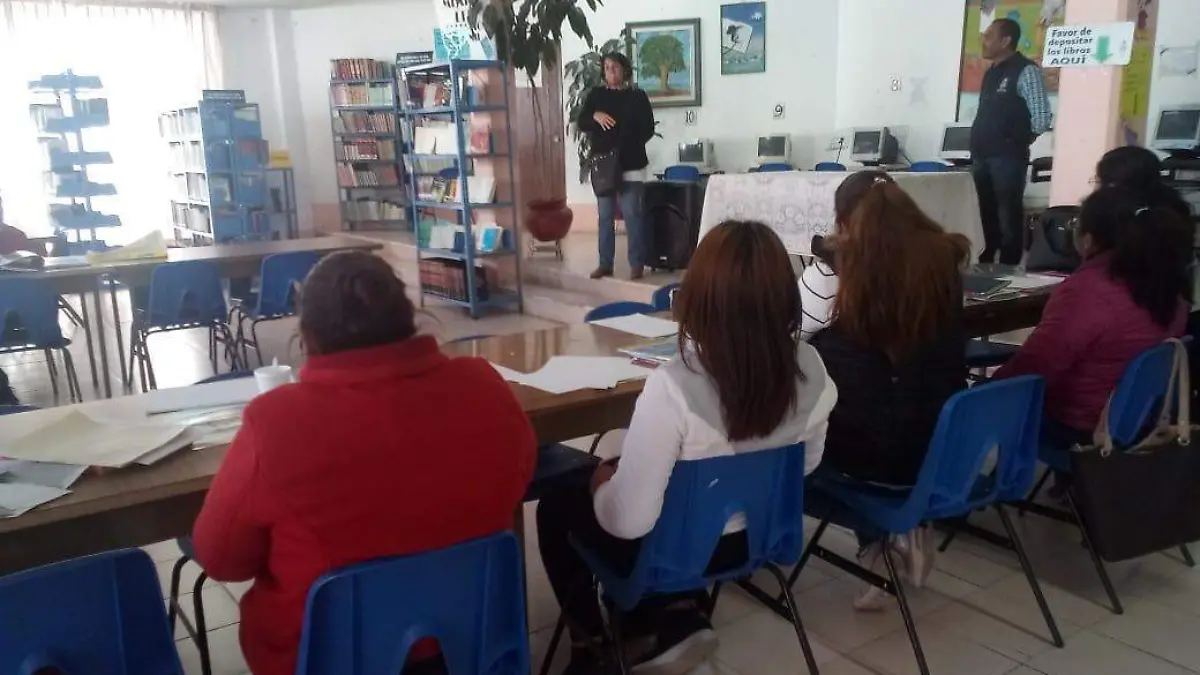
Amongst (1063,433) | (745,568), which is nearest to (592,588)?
(745,568)

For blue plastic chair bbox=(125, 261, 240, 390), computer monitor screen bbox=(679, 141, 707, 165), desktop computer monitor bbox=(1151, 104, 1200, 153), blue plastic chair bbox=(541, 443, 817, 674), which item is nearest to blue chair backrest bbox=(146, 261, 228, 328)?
blue plastic chair bbox=(125, 261, 240, 390)

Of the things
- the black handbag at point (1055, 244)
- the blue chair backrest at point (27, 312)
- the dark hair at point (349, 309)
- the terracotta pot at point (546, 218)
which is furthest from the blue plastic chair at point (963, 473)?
the terracotta pot at point (546, 218)

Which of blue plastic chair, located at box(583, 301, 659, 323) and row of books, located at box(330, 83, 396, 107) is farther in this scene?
row of books, located at box(330, 83, 396, 107)

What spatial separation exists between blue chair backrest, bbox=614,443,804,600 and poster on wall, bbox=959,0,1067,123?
6495 millimetres

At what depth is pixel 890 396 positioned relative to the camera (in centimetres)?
220

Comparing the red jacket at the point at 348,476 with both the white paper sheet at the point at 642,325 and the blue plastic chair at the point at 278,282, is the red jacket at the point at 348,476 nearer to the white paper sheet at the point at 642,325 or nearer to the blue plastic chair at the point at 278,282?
the white paper sheet at the point at 642,325

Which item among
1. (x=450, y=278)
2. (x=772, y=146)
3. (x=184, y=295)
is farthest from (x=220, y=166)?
(x=772, y=146)

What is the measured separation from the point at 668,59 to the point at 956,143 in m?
3.10

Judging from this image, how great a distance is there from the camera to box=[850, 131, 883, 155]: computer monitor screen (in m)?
8.38

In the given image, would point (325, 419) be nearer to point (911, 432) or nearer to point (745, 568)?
point (745, 568)

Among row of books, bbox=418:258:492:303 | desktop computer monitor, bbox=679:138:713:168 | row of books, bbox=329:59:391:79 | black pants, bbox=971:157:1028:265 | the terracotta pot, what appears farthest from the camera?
row of books, bbox=329:59:391:79

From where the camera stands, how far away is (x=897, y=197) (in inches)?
87.4

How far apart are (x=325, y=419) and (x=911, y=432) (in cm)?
145

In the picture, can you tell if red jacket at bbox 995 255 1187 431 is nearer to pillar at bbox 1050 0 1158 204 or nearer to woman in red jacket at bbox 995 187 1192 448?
woman in red jacket at bbox 995 187 1192 448
